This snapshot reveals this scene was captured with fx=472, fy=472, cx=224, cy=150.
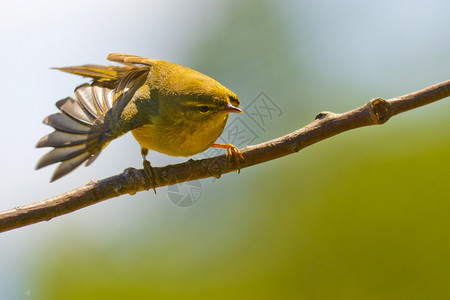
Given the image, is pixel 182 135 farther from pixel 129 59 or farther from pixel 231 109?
pixel 129 59

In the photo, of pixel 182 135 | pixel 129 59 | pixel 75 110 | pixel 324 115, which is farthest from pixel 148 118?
pixel 324 115

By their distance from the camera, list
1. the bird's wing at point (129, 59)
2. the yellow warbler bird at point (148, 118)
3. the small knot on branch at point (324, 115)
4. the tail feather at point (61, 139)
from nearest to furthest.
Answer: the small knot on branch at point (324, 115) → the tail feather at point (61, 139) → the yellow warbler bird at point (148, 118) → the bird's wing at point (129, 59)

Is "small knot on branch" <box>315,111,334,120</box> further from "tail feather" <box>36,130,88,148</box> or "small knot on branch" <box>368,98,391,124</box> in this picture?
"tail feather" <box>36,130,88,148</box>

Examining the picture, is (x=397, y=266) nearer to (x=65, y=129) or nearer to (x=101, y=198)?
(x=101, y=198)

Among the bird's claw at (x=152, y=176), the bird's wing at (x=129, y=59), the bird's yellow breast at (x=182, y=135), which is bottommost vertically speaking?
the bird's claw at (x=152, y=176)

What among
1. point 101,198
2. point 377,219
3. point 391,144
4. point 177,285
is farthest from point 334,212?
point 101,198

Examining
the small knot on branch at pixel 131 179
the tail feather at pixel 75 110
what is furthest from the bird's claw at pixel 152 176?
Result: the tail feather at pixel 75 110

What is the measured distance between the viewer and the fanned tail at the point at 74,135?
129 inches

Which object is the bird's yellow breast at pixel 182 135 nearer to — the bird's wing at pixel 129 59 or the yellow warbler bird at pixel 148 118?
the yellow warbler bird at pixel 148 118

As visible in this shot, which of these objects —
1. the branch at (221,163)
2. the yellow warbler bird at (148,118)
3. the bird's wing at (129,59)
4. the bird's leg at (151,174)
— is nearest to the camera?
the branch at (221,163)

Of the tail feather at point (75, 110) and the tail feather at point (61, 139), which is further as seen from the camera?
the tail feather at point (75, 110)

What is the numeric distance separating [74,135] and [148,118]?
0.55 meters

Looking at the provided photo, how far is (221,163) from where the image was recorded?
316 centimetres

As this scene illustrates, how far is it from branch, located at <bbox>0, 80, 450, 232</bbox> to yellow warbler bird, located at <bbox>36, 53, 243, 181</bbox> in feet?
0.63
